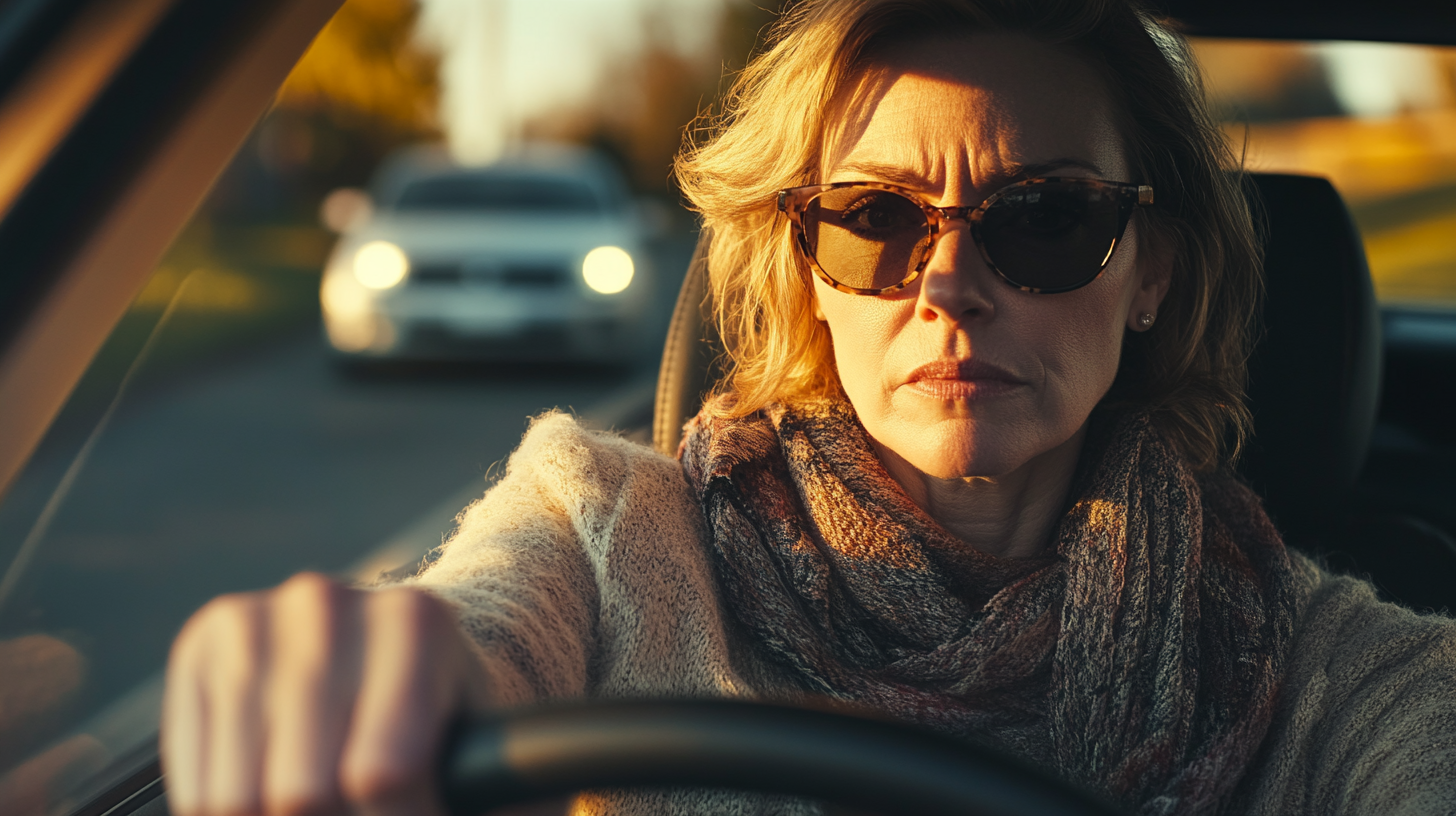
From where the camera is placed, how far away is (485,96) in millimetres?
26391

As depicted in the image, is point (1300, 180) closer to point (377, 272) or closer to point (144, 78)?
point (144, 78)

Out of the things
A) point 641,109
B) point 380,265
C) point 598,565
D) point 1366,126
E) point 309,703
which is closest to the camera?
point 309,703

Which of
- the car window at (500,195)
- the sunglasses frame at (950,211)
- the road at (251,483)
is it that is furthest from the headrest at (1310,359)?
the car window at (500,195)

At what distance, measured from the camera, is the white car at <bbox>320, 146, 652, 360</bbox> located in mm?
10422

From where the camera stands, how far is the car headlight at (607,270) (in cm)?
1078

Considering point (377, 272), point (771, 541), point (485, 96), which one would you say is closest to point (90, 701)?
point (771, 541)

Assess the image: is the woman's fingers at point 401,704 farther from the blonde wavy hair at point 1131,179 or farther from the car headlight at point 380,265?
the car headlight at point 380,265

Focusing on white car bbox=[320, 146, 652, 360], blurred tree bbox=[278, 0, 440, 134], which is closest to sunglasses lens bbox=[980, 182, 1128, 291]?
white car bbox=[320, 146, 652, 360]

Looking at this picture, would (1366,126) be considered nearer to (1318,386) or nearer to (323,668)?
(1318,386)

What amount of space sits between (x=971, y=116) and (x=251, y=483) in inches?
292

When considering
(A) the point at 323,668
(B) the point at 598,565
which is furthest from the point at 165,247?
(B) the point at 598,565

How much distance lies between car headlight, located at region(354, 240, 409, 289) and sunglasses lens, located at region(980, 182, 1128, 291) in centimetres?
950

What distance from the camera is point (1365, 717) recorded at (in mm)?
1569

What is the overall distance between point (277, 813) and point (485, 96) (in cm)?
2727
